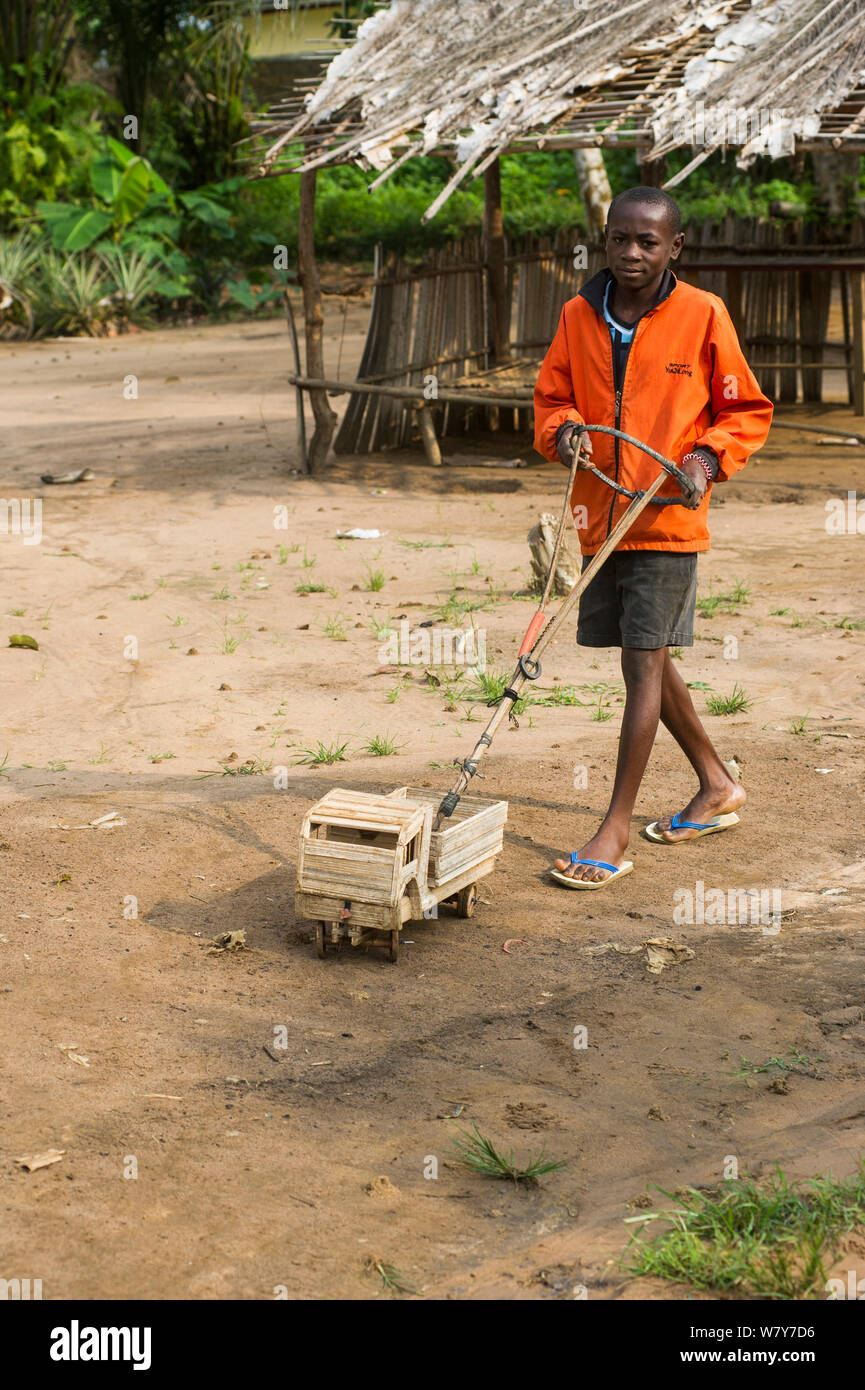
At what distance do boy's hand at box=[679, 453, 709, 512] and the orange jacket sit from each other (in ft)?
0.22

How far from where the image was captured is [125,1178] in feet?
9.37

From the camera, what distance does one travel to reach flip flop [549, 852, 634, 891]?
13.8 feet

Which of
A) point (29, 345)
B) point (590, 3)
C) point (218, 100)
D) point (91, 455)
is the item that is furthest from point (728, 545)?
point (218, 100)

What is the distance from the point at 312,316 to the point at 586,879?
7.44 metres

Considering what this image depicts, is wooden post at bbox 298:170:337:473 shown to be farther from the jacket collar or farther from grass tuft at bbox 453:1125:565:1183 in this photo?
grass tuft at bbox 453:1125:565:1183

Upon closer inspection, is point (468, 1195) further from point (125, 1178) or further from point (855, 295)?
point (855, 295)

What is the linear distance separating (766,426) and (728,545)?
4623 millimetres

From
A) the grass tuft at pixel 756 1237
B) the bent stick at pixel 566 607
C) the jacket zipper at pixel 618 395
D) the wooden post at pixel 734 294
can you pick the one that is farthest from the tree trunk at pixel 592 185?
the grass tuft at pixel 756 1237

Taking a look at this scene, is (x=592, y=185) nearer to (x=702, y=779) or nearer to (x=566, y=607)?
(x=702, y=779)

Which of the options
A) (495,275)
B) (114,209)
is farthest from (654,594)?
(114,209)

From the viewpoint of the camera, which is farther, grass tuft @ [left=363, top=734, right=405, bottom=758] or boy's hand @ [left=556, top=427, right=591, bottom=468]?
grass tuft @ [left=363, top=734, right=405, bottom=758]

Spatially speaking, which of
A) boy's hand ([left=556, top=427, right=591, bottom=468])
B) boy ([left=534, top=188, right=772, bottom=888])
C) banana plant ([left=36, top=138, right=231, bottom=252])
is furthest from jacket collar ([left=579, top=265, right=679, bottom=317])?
banana plant ([left=36, top=138, right=231, bottom=252])

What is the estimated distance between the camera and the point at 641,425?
13.4 feet

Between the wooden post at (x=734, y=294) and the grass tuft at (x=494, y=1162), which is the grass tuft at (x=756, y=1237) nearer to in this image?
the grass tuft at (x=494, y=1162)
